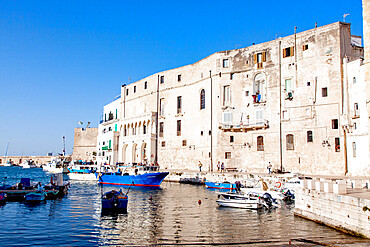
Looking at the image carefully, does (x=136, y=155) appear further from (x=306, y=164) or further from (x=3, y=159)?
(x=3, y=159)

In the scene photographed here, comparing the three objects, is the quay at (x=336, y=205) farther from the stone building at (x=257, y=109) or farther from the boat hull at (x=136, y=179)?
the boat hull at (x=136, y=179)

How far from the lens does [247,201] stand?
20.8 metres

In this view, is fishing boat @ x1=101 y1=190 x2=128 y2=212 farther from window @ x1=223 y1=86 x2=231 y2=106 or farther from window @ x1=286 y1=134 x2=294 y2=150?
window @ x1=223 y1=86 x2=231 y2=106

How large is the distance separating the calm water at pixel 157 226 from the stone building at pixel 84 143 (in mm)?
61390

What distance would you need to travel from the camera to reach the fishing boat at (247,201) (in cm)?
2062

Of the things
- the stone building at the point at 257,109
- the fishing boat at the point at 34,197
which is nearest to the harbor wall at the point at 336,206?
the stone building at the point at 257,109

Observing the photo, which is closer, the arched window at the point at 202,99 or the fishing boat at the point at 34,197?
the fishing boat at the point at 34,197

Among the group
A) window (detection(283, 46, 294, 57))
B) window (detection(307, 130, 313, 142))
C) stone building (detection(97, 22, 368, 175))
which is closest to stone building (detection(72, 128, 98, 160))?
stone building (detection(97, 22, 368, 175))

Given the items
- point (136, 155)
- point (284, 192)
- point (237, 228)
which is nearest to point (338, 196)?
point (237, 228)

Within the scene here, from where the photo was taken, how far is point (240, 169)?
37.8m

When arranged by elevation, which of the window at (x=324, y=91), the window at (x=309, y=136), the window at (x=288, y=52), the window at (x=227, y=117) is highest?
the window at (x=288, y=52)

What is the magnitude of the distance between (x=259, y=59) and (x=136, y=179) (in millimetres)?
18870

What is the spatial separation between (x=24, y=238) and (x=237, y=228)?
9.06 m

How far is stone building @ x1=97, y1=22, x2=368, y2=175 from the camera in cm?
3053
